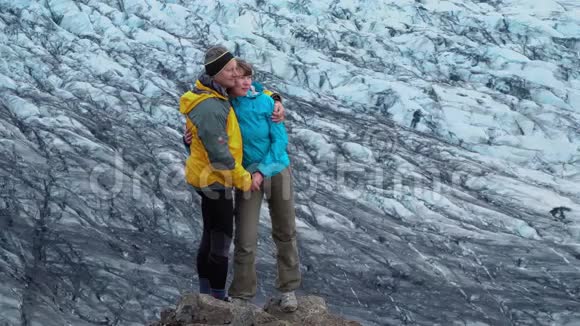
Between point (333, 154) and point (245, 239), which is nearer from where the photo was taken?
point (245, 239)

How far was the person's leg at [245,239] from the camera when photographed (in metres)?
3.32

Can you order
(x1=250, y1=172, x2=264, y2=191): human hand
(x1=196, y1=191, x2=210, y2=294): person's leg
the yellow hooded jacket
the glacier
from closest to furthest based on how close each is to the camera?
the yellow hooded jacket, (x1=250, y1=172, x2=264, y2=191): human hand, (x1=196, y1=191, x2=210, y2=294): person's leg, the glacier

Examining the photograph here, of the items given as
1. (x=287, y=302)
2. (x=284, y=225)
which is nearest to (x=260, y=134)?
(x=284, y=225)

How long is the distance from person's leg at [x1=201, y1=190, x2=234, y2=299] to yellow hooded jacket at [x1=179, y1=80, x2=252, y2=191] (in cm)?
11

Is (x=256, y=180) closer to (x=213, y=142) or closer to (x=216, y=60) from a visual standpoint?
(x=213, y=142)

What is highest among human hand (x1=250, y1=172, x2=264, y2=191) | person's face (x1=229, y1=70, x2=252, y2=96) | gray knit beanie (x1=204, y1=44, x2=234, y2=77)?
gray knit beanie (x1=204, y1=44, x2=234, y2=77)

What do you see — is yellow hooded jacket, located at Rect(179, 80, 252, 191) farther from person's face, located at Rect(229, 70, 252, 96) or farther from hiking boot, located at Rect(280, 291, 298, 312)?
hiking boot, located at Rect(280, 291, 298, 312)

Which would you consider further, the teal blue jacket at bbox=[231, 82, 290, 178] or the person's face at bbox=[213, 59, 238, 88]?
the teal blue jacket at bbox=[231, 82, 290, 178]

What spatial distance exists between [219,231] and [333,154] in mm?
6549

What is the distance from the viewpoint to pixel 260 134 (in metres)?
3.31

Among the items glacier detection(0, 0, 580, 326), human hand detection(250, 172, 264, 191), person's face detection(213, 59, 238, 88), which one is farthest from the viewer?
glacier detection(0, 0, 580, 326)

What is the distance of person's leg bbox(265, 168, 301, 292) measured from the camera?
338 centimetres

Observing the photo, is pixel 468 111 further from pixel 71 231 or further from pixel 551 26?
pixel 71 231

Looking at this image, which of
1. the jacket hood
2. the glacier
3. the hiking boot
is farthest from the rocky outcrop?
the glacier
